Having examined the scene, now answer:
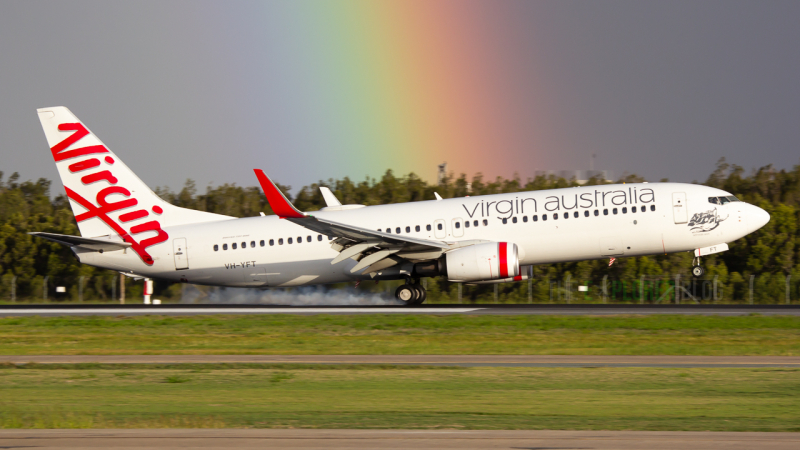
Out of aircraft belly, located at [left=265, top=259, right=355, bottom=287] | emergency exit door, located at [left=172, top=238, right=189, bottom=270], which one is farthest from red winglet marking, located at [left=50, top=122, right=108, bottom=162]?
aircraft belly, located at [left=265, top=259, right=355, bottom=287]

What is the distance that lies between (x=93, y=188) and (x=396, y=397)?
22.2 meters

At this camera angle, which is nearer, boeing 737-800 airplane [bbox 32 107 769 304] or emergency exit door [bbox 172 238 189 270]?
boeing 737-800 airplane [bbox 32 107 769 304]

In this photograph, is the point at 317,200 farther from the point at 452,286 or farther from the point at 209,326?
the point at 209,326

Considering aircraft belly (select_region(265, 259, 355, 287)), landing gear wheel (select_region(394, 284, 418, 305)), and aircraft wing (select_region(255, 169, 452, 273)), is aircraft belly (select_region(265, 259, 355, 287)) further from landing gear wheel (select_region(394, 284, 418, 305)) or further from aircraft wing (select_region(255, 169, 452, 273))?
landing gear wheel (select_region(394, 284, 418, 305))

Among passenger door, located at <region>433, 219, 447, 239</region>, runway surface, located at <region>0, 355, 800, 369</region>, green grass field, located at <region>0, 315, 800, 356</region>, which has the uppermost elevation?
passenger door, located at <region>433, 219, 447, 239</region>

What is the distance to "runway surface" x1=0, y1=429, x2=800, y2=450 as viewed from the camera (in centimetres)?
983

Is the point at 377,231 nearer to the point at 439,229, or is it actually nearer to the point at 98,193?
the point at 439,229

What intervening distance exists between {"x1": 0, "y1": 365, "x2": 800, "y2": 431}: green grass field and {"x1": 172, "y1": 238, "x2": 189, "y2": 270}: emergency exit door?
14029 mm

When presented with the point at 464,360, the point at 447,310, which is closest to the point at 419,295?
the point at 447,310

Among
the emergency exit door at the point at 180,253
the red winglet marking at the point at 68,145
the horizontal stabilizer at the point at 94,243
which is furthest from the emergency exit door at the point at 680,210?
the red winglet marking at the point at 68,145

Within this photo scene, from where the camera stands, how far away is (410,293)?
1204 inches

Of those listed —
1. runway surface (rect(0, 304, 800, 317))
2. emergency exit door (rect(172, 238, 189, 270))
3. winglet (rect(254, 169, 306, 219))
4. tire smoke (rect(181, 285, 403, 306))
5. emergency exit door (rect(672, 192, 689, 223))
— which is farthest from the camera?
tire smoke (rect(181, 285, 403, 306))

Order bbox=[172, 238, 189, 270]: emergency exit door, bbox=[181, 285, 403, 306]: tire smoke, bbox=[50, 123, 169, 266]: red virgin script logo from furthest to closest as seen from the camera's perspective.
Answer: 1. bbox=[181, 285, 403, 306]: tire smoke
2. bbox=[50, 123, 169, 266]: red virgin script logo
3. bbox=[172, 238, 189, 270]: emergency exit door

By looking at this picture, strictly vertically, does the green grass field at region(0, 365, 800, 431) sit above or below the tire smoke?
below
